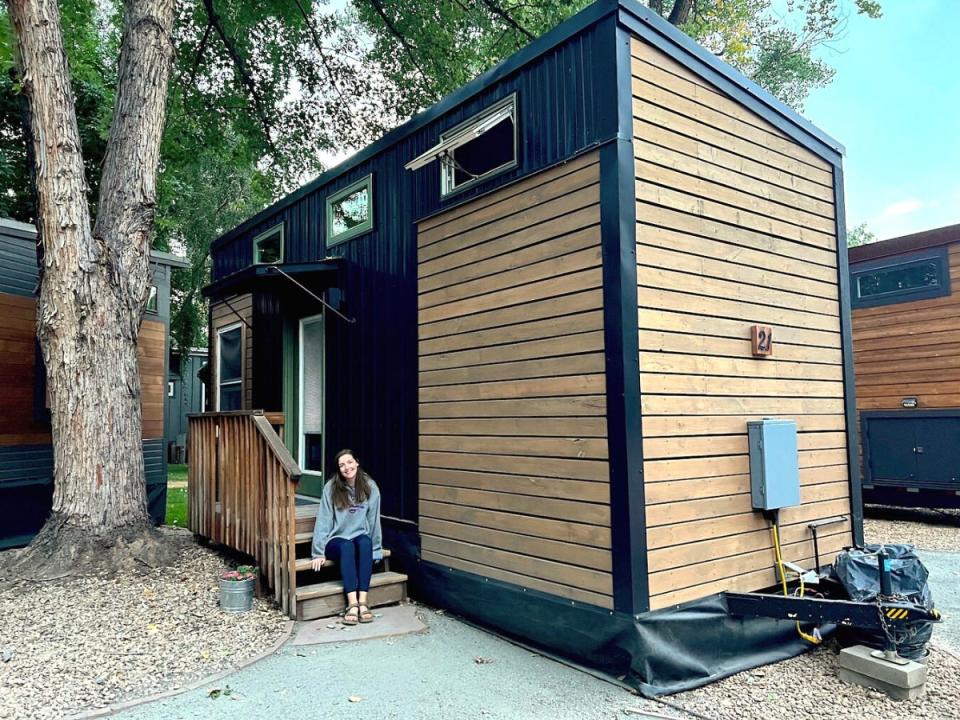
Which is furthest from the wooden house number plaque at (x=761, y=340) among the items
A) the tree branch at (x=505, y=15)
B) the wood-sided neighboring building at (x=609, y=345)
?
the tree branch at (x=505, y=15)

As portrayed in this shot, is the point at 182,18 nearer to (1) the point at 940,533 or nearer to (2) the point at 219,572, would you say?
(2) the point at 219,572

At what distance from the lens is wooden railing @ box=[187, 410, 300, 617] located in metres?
4.97

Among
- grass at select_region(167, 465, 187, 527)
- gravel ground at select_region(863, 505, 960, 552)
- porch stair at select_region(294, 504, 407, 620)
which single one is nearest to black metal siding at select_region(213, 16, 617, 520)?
porch stair at select_region(294, 504, 407, 620)

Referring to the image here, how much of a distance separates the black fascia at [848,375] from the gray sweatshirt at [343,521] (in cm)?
366

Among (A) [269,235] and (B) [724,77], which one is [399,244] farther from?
(A) [269,235]

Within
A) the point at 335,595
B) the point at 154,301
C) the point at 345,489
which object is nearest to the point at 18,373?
the point at 154,301

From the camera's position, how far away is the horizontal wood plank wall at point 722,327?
4.00 meters

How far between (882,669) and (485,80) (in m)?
4.50

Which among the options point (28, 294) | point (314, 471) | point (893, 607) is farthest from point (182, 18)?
point (893, 607)

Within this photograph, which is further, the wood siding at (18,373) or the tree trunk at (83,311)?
the wood siding at (18,373)

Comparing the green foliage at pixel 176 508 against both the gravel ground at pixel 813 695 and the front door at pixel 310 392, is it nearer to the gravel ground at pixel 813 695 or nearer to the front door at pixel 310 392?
the front door at pixel 310 392

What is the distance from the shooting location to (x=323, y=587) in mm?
5043

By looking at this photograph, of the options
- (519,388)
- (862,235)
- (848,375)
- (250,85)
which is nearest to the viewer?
(519,388)

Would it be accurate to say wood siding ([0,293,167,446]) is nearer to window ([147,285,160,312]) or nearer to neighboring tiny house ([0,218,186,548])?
neighboring tiny house ([0,218,186,548])
